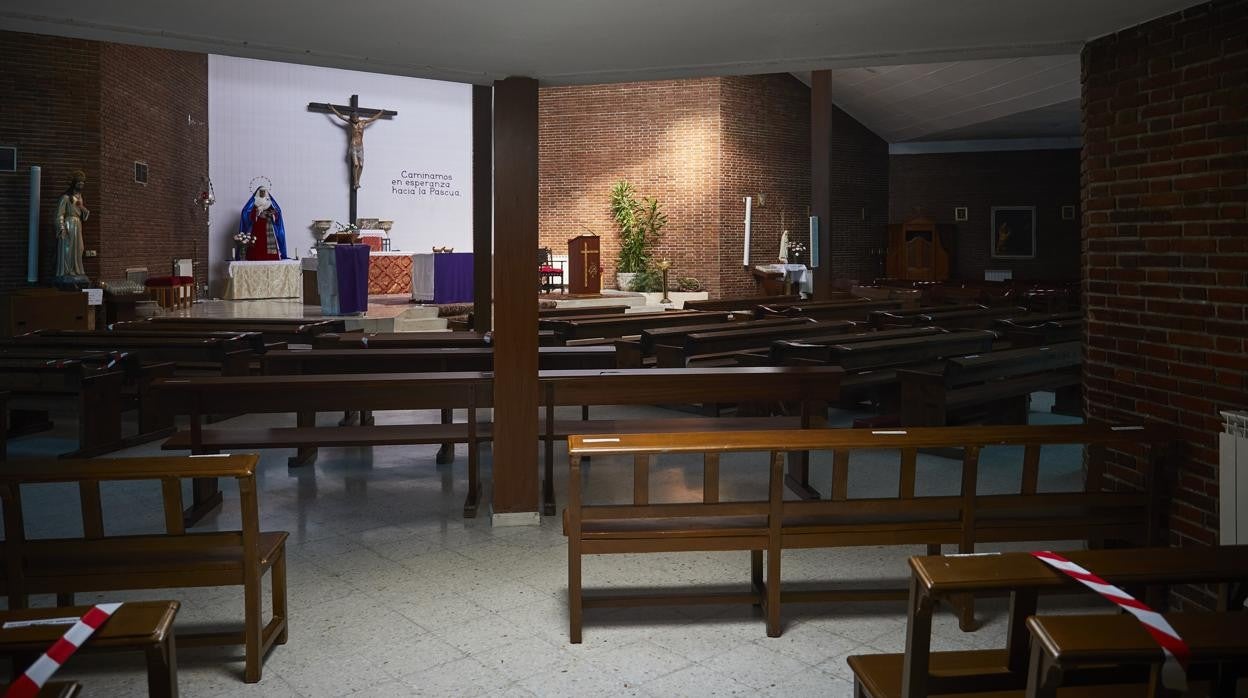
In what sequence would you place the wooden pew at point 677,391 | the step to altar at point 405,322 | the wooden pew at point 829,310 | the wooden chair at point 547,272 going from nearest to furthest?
the wooden pew at point 677,391
the wooden pew at point 829,310
the step to altar at point 405,322
the wooden chair at point 547,272

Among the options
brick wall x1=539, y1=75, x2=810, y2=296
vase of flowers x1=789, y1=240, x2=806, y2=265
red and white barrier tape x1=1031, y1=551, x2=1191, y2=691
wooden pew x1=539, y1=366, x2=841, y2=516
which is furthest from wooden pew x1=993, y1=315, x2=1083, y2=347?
vase of flowers x1=789, y1=240, x2=806, y2=265

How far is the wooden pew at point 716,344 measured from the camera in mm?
7344

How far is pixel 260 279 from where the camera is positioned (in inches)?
564

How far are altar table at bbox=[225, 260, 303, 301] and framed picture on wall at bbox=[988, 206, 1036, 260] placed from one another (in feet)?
41.8

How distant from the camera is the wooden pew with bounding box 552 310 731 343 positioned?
28.0 ft

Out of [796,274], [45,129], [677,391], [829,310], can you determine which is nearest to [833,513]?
[677,391]

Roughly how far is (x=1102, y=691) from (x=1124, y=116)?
244 centimetres

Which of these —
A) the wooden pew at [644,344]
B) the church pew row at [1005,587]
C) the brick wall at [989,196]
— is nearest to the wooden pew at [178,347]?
the wooden pew at [644,344]

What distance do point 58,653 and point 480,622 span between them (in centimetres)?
188

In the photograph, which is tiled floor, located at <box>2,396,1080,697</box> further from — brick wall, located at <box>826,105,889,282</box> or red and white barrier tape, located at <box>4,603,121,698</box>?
brick wall, located at <box>826,105,889,282</box>

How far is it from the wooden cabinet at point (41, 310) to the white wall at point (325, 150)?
4419mm

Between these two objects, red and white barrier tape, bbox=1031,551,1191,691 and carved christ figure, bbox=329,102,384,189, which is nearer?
red and white barrier tape, bbox=1031,551,1191,691

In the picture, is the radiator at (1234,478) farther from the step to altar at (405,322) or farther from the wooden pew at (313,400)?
the step to altar at (405,322)

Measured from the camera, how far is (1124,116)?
371 cm
